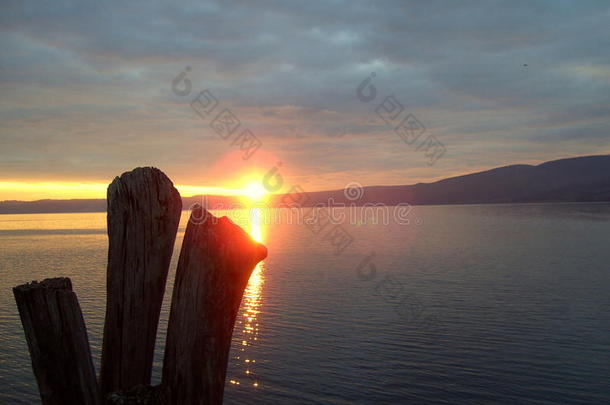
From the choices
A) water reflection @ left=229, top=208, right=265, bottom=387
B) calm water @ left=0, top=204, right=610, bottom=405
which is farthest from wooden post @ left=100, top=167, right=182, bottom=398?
water reflection @ left=229, top=208, right=265, bottom=387

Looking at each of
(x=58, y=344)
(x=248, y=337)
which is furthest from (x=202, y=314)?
(x=248, y=337)

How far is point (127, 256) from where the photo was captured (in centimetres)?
396

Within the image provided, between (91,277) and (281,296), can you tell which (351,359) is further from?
(91,277)

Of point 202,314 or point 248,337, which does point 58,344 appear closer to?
point 202,314

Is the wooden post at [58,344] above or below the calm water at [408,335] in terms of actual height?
above

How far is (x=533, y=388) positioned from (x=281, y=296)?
69.0 ft

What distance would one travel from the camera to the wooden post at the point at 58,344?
379 centimetres

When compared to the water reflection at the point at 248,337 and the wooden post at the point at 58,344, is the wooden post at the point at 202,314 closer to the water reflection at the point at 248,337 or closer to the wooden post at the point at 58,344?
the wooden post at the point at 58,344

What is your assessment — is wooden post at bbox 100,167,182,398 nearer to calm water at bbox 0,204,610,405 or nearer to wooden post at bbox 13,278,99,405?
wooden post at bbox 13,278,99,405

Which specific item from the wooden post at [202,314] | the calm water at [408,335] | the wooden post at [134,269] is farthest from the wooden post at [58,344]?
the calm water at [408,335]

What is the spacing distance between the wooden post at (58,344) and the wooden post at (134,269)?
200 millimetres

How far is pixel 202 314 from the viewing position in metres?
3.88

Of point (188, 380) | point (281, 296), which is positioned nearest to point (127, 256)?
point (188, 380)

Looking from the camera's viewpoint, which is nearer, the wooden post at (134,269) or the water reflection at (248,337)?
the wooden post at (134,269)
